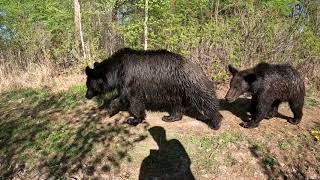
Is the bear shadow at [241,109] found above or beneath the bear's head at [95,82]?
beneath

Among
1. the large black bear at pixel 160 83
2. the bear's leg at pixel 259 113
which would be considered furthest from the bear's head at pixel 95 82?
the bear's leg at pixel 259 113

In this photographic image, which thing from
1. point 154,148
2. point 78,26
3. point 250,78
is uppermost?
point 78,26

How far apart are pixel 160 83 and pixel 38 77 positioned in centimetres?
633

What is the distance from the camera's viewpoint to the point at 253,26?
11.0 metres

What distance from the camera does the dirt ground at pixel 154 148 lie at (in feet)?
21.3

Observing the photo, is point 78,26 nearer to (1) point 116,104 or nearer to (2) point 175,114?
(1) point 116,104

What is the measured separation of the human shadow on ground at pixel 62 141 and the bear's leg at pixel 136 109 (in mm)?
177

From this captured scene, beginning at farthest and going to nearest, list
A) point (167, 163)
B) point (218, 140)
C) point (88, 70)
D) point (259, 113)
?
point (88, 70) < point (259, 113) < point (218, 140) < point (167, 163)

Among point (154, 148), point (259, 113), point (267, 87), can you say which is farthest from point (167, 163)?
point (267, 87)

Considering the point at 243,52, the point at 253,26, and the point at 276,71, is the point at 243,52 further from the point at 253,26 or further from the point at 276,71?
the point at 276,71

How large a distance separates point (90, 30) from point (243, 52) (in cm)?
789

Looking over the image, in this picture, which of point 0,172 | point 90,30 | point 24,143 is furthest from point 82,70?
point 0,172

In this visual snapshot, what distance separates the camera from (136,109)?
7.67 m

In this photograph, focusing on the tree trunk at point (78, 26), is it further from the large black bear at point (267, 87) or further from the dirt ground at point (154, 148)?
the large black bear at point (267, 87)
